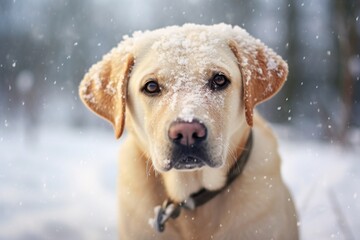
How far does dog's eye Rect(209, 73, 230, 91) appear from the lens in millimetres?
3006

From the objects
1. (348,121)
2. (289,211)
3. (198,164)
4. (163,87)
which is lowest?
(348,121)

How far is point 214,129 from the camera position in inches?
111

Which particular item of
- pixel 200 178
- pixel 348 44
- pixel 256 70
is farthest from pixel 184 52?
pixel 348 44

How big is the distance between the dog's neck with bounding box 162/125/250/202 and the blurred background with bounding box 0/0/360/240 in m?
1.47

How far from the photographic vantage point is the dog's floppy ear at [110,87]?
3213mm

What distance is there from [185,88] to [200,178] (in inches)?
28.5

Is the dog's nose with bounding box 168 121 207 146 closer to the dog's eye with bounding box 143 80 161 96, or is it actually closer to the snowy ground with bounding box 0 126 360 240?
the dog's eye with bounding box 143 80 161 96

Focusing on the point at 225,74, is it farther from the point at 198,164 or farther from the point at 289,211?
the point at 289,211

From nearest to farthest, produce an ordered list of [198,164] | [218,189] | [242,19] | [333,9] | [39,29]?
1. [198,164]
2. [218,189]
3. [333,9]
4. [242,19]
5. [39,29]

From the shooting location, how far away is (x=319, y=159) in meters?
7.35

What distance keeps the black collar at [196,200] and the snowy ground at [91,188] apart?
116 cm

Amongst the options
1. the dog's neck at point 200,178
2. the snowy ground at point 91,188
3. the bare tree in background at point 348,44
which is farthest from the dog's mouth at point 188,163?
the bare tree in background at point 348,44

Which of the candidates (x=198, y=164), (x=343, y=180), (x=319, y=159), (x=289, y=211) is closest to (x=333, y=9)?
(x=319, y=159)

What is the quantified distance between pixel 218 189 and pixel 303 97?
23.0ft
